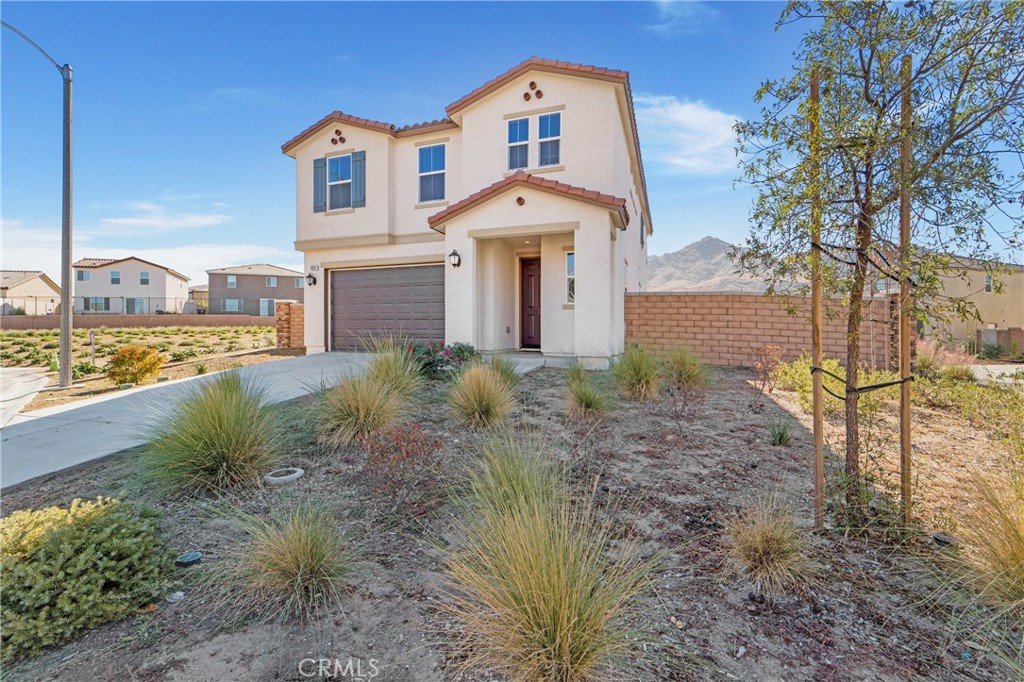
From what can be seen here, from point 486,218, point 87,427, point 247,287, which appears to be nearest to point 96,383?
point 87,427

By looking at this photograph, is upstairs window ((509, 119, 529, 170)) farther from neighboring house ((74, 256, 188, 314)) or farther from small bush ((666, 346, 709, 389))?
neighboring house ((74, 256, 188, 314))

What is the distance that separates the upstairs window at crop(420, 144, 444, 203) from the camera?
13.0 meters

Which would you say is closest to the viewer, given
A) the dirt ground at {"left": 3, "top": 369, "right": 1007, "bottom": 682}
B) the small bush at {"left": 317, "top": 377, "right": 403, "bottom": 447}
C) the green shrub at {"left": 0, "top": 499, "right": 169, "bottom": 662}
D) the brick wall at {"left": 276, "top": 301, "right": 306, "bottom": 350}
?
the dirt ground at {"left": 3, "top": 369, "right": 1007, "bottom": 682}

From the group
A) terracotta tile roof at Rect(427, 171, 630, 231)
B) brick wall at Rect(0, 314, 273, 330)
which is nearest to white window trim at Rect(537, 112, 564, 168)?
terracotta tile roof at Rect(427, 171, 630, 231)

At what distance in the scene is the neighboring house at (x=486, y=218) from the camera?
10336 millimetres

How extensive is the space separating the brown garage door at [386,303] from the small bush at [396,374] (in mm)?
5886

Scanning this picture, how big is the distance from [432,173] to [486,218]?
335 centimetres

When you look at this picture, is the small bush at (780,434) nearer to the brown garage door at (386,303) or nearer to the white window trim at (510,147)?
the white window trim at (510,147)

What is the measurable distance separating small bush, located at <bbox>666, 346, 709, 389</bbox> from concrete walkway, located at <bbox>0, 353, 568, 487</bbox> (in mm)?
2700

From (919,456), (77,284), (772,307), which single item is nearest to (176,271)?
(77,284)

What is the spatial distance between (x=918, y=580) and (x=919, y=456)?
289 centimetres

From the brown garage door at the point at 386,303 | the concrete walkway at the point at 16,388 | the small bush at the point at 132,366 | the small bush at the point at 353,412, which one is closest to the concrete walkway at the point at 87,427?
the small bush at the point at 353,412

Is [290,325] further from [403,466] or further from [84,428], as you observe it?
[403,466]

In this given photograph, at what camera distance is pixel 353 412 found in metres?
5.07
